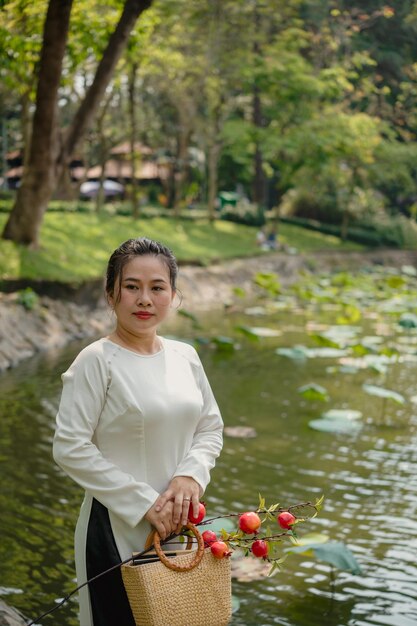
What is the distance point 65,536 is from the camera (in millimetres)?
4859

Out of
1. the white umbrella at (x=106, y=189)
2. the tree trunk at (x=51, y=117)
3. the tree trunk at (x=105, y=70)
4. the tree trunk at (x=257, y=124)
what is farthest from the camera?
the white umbrella at (x=106, y=189)

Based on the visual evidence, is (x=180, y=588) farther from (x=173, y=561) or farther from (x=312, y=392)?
(x=312, y=392)

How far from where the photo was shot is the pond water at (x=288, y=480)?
4.24 meters


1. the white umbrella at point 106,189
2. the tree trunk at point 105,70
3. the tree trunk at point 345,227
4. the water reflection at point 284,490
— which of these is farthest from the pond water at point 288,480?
the white umbrella at point 106,189

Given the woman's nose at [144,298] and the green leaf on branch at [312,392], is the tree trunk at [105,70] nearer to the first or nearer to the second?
the green leaf on branch at [312,392]

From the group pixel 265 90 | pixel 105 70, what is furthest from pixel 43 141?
pixel 265 90

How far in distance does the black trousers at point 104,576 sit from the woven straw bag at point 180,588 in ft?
0.42

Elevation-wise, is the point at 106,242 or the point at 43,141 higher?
the point at 43,141

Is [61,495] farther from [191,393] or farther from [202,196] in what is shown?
[202,196]

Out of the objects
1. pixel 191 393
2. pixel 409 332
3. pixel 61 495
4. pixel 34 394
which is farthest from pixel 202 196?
pixel 191 393

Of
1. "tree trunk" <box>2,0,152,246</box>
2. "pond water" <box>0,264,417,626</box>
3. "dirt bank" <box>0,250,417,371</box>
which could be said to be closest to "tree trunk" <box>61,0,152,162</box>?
"tree trunk" <box>2,0,152,246</box>

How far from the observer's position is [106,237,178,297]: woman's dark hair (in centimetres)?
249

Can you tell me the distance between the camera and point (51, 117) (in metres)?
11.7

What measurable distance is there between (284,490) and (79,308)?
278 inches
